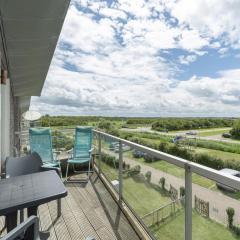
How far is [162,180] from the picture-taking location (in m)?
2.13

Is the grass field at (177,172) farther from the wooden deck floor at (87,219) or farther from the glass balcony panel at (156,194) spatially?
the wooden deck floor at (87,219)

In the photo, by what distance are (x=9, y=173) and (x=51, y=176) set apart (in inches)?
27.5

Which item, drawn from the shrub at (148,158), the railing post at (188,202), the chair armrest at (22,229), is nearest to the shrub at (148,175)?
the shrub at (148,158)

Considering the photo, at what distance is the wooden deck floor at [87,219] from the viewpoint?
→ 8.70ft

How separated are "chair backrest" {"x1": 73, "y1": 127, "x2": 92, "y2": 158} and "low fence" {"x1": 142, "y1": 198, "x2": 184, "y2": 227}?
297 cm

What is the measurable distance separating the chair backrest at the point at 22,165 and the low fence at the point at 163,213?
1.52m

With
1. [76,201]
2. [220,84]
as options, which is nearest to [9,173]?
[76,201]

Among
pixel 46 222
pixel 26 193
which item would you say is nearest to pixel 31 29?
pixel 26 193

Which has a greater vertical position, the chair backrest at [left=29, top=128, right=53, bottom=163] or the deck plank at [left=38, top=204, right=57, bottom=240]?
the chair backrest at [left=29, top=128, right=53, bottom=163]

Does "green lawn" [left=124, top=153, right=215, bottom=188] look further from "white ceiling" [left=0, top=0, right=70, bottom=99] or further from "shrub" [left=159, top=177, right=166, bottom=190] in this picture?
"white ceiling" [left=0, top=0, right=70, bottom=99]

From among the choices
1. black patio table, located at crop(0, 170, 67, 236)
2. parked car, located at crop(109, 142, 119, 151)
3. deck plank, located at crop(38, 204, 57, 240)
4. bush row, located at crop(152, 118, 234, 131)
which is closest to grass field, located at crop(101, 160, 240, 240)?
parked car, located at crop(109, 142, 119, 151)

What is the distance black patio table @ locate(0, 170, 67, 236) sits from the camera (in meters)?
1.72

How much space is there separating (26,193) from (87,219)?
1349mm

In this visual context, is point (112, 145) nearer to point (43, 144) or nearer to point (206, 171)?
point (43, 144)
